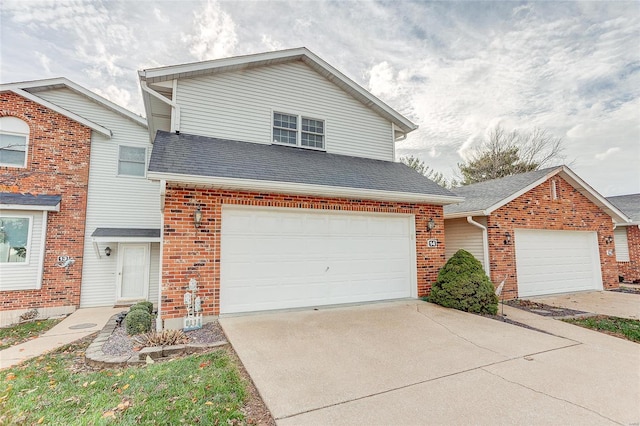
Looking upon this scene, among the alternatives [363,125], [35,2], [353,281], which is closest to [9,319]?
[35,2]

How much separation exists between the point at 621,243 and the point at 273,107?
16.8 m

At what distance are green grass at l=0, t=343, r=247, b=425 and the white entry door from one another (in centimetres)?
567

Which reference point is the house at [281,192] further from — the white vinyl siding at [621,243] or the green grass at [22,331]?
the white vinyl siding at [621,243]

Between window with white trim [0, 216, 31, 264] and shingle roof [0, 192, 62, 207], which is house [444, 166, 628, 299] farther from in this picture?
window with white trim [0, 216, 31, 264]

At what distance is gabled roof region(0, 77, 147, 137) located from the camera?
9.23 m

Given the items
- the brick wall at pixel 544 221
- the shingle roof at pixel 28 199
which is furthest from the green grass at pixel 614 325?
the shingle roof at pixel 28 199

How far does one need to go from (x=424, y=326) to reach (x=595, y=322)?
14.0ft

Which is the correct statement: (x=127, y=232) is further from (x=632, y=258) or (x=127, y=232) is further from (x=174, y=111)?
(x=632, y=258)

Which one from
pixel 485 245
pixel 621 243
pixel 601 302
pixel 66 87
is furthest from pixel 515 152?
pixel 66 87

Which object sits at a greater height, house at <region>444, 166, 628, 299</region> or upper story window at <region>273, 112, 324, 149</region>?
upper story window at <region>273, 112, 324, 149</region>

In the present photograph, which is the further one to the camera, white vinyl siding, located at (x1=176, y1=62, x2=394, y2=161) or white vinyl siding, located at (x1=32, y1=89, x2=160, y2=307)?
white vinyl siding, located at (x1=32, y1=89, x2=160, y2=307)

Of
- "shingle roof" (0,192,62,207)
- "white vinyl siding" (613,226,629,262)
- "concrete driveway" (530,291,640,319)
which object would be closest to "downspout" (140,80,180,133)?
"shingle roof" (0,192,62,207)

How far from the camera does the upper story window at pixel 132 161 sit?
10.5 m

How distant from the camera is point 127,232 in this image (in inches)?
383
